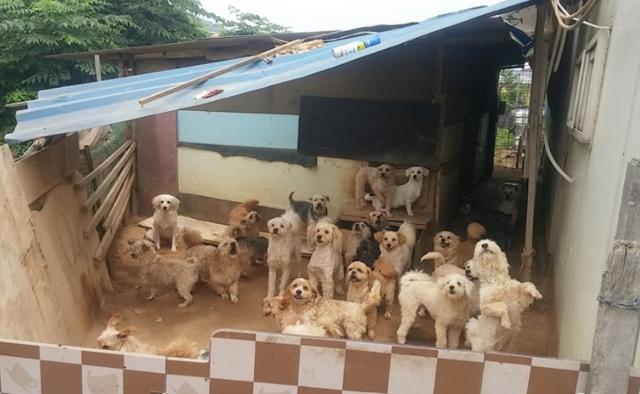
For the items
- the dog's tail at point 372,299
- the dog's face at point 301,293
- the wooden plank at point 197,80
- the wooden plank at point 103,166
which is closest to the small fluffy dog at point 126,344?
the dog's face at point 301,293

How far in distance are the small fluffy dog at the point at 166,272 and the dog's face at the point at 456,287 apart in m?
3.03

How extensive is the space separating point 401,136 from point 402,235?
7.23 ft

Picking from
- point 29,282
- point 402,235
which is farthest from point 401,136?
point 29,282

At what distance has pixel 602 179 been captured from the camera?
10.1 feet

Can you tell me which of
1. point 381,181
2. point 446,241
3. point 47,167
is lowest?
point 446,241


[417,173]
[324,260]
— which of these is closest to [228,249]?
[324,260]

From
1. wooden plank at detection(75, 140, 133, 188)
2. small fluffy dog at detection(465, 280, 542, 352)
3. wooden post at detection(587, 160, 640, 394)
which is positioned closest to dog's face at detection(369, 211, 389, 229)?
small fluffy dog at detection(465, 280, 542, 352)

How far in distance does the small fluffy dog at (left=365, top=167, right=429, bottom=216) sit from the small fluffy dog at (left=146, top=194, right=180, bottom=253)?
115 inches

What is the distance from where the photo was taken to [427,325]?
5367 mm

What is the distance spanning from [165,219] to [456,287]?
4.65 metres

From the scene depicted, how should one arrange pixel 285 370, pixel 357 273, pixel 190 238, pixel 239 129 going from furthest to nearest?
pixel 239 129 < pixel 190 238 < pixel 357 273 < pixel 285 370

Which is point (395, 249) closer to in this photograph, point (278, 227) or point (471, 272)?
point (278, 227)

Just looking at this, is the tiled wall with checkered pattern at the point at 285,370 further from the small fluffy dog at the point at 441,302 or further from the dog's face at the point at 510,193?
the dog's face at the point at 510,193

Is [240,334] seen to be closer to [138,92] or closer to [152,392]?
[152,392]
